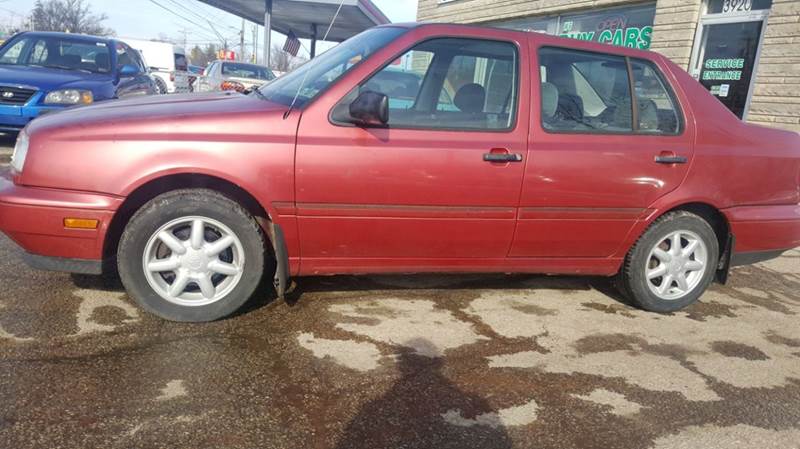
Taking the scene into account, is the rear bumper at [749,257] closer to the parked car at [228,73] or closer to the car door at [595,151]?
the car door at [595,151]

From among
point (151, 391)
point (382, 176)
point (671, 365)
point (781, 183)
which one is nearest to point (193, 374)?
point (151, 391)

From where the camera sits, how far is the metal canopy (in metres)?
19.7

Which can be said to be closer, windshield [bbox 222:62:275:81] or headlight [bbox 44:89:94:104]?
headlight [bbox 44:89:94:104]

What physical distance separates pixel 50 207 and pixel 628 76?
11.2ft

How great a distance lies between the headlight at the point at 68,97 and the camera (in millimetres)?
7414

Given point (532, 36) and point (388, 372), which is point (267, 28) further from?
point (388, 372)

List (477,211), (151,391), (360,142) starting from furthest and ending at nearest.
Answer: (477,211) < (360,142) < (151,391)

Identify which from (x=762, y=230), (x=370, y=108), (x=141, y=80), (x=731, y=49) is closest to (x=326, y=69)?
(x=370, y=108)

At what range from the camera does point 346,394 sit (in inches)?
101

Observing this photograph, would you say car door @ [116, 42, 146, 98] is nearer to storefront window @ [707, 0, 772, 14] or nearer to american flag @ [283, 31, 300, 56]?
american flag @ [283, 31, 300, 56]

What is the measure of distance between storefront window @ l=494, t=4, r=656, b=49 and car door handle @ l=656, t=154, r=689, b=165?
6706 millimetres

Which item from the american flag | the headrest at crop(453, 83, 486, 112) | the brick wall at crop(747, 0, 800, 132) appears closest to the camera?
the headrest at crop(453, 83, 486, 112)

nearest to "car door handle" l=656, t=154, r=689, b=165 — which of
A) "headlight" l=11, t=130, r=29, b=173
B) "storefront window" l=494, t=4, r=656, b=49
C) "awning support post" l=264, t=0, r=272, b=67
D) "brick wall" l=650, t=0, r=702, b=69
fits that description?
"headlight" l=11, t=130, r=29, b=173

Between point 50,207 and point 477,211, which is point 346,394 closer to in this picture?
point 477,211
